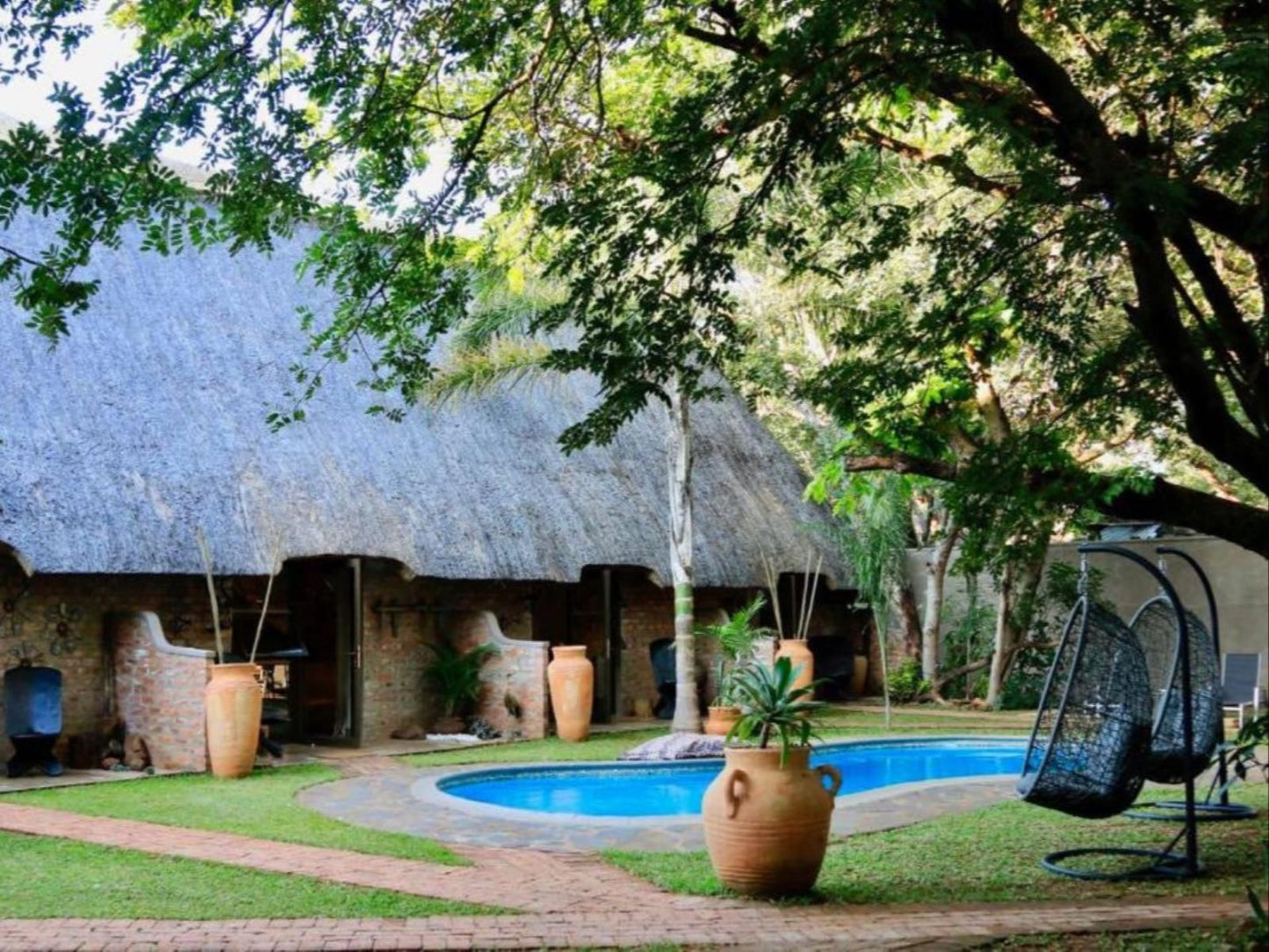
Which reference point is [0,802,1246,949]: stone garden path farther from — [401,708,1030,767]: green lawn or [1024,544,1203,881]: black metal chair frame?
[401,708,1030,767]: green lawn

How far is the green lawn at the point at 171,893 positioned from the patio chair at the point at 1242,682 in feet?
38.5

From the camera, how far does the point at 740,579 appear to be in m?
17.0

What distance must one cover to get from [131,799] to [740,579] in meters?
8.48

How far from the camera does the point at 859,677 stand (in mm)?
20328

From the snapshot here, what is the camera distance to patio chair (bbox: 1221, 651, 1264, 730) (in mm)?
15500

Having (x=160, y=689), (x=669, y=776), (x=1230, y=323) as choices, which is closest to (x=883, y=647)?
(x=669, y=776)

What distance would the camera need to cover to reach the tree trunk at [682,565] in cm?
1502

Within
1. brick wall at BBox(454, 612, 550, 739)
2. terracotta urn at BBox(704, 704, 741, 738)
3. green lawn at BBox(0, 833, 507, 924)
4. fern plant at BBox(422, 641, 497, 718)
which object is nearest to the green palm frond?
brick wall at BBox(454, 612, 550, 739)

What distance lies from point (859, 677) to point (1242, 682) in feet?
19.2

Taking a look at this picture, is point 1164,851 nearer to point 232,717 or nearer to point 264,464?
point 232,717

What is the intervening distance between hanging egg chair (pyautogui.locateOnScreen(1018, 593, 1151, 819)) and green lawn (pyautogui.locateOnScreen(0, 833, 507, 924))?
2923 mm

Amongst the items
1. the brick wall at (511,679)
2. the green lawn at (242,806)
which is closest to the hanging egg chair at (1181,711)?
the green lawn at (242,806)

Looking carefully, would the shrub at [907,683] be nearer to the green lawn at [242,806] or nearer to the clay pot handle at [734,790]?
the green lawn at [242,806]

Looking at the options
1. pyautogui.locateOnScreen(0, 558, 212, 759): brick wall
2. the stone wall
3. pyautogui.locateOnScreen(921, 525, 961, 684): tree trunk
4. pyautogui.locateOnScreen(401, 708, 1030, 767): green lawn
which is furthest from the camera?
pyautogui.locateOnScreen(921, 525, 961, 684): tree trunk
